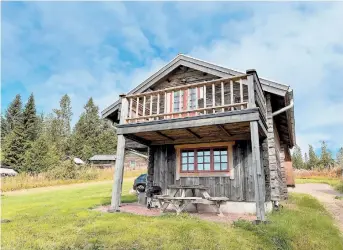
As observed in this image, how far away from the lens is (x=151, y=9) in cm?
912

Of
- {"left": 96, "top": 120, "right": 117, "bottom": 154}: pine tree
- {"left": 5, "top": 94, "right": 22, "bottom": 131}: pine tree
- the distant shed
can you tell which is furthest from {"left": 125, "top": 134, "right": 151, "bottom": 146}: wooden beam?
{"left": 5, "top": 94, "right": 22, "bottom": 131}: pine tree

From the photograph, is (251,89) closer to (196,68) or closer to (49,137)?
(196,68)

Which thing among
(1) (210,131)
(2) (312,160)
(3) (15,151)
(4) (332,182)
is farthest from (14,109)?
(2) (312,160)

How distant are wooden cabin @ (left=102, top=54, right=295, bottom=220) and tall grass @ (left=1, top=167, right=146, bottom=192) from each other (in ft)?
46.8

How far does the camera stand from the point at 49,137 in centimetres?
4994

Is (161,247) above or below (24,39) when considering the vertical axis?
below

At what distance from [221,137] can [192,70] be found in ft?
11.7

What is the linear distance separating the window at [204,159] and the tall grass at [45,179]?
1708 centimetres

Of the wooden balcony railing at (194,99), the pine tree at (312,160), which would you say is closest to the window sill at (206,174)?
the wooden balcony railing at (194,99)

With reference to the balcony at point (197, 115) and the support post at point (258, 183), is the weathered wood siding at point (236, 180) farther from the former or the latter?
the support post at point (258, 183)

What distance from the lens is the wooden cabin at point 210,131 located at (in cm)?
780

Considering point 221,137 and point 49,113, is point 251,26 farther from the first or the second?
point 49,113

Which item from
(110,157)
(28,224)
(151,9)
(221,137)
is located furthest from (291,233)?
(110,157)

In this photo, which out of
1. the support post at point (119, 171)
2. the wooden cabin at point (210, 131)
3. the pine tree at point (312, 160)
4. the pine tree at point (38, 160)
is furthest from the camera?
the pine tree at point (312, 160)
